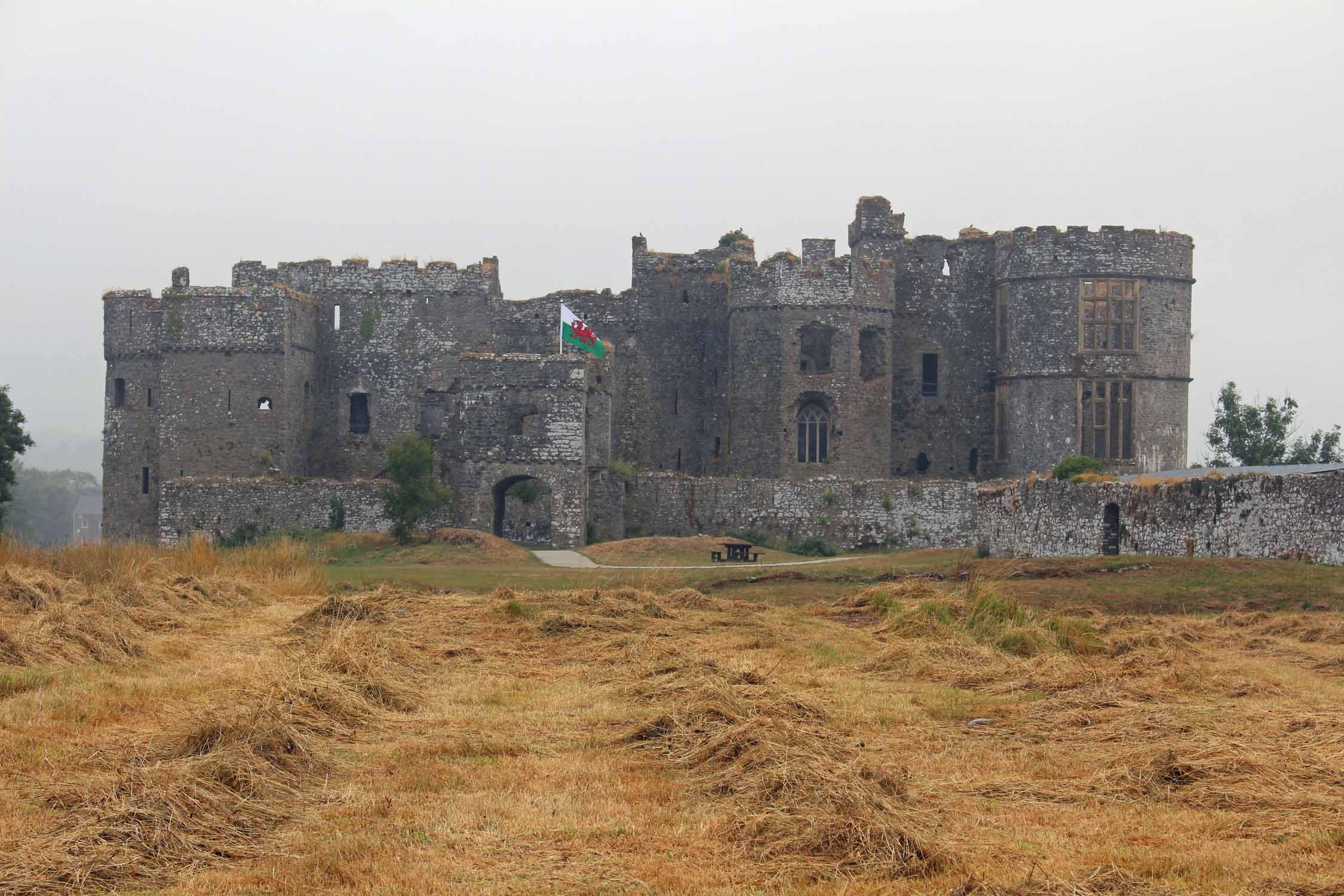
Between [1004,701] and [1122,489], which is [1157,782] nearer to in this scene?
[1004,701]

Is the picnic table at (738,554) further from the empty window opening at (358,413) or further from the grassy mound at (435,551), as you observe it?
the empty window opening at (358,413)

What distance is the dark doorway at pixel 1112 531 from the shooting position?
101 feet

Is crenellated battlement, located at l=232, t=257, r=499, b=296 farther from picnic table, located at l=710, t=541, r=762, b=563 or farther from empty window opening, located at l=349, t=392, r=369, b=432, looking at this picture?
picnic table, located at l=710, t=541, r=762, b=563

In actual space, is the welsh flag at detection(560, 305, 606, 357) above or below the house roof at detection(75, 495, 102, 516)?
above

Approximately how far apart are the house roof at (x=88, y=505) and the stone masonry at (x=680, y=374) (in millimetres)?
85826

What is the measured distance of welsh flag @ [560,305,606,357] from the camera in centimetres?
4853

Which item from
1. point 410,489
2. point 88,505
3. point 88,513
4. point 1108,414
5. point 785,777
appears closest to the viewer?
point 785,777

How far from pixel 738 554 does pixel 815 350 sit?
1438cm

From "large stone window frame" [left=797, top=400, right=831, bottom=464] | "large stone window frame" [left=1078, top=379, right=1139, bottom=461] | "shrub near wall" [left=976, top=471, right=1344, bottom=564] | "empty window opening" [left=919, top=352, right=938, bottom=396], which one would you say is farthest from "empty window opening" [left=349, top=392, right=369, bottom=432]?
"shrub near wall" [left=976, top=471, right=1344, bottom=564]

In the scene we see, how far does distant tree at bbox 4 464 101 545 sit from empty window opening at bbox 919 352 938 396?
6210 centimetres

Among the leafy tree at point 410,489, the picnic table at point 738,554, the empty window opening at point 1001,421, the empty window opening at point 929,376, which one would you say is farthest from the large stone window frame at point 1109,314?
the leafy tree at point 410,489

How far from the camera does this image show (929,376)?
173 feet

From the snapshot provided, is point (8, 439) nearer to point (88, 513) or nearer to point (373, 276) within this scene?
point (373, 276)

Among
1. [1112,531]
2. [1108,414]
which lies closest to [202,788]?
[1112,531]
